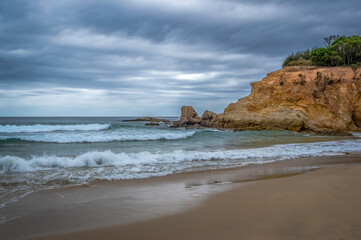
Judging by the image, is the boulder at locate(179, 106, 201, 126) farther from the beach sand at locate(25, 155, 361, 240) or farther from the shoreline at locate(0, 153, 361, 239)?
the beach sand at locate(25, 155, 361, 240)

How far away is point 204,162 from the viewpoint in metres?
8.57

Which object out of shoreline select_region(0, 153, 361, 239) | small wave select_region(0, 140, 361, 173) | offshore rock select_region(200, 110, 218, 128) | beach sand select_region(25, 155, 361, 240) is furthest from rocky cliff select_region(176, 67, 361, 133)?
beach sand select_region(25, 155, 361, 240)

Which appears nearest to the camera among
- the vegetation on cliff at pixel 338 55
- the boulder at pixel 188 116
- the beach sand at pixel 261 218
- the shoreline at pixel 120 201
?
the beach sand at pixel 261 218

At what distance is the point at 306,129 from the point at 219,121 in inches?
392

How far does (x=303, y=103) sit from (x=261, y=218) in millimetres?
26841

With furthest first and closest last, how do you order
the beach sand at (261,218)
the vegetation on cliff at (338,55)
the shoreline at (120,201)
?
the vegetation on cliff at (338,55) < the shoreline at (120,201) < the beach sand at (261,218)

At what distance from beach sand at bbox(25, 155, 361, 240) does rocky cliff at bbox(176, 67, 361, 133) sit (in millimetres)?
Answer: 22165

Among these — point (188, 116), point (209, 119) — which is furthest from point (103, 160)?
point (188, 116)

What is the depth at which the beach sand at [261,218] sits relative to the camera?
2.85m

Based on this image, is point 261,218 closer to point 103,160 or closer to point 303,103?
point 103,160

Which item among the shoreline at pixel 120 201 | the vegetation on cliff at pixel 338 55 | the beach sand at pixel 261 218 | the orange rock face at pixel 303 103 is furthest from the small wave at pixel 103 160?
the vegetation on cliff at pixel 338 55

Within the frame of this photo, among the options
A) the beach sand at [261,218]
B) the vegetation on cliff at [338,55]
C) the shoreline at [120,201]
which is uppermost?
the vegetation on cliff at [338,55]

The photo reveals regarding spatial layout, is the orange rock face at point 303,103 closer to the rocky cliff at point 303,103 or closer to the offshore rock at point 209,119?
the rocky cliff at point 303,103

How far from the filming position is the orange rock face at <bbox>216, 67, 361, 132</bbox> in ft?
82.8
